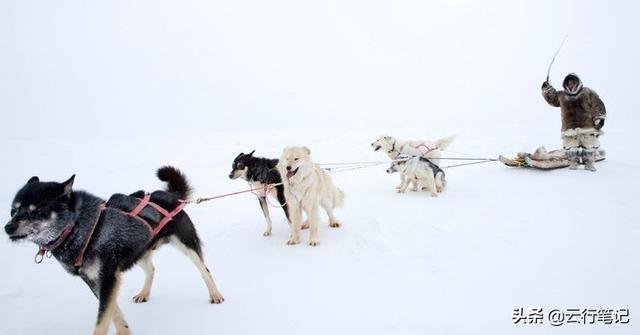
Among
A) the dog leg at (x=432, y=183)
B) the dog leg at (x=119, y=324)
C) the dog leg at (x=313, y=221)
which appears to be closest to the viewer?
the dog leg at (x=119, y=324)

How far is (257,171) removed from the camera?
16.0 ft

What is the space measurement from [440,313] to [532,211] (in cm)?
291

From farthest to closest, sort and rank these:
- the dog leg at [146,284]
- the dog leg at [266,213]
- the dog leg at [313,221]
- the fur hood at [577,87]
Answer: the fur hood at [577,87]
the dog leg at [266,213]
the dog leg at [313,221]
the dog leg at [146,284]

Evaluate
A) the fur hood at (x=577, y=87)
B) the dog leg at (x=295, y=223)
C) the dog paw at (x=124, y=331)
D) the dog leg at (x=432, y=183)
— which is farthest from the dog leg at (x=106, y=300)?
the fur hood at (x=577, y=87)

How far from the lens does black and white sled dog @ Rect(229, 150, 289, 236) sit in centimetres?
476

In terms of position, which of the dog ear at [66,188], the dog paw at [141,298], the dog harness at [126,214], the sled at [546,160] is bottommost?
the dog paw at [141,298]

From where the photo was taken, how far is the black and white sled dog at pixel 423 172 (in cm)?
610

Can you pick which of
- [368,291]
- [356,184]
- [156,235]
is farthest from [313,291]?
[356,184]

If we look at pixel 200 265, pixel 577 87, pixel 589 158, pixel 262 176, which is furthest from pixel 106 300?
pixel 577 87

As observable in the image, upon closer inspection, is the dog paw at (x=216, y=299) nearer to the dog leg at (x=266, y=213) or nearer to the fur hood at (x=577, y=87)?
the dog leg at (x=266, y=213)

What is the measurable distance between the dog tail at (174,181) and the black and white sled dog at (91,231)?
0.52 metres

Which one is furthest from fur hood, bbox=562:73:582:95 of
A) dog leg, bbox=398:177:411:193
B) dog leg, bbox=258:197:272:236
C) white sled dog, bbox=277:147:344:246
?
dog leg, bbox=258:197:272:236

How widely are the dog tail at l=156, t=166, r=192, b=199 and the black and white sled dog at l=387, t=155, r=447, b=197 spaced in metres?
4.11

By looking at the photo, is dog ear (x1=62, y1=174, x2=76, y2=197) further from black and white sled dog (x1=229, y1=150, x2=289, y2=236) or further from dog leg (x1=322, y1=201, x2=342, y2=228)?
dog leg (x1=322, y1=201, x2=342, y2=228)
